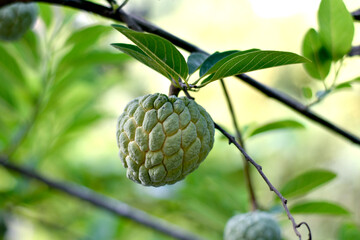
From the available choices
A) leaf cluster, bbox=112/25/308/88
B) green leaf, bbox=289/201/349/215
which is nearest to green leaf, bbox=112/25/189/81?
leaf cluster, bbox=112/25/308/88

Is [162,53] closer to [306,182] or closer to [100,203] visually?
[306,182]

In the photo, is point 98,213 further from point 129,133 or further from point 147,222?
point 129,133

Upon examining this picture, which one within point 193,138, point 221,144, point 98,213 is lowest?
point 193,138

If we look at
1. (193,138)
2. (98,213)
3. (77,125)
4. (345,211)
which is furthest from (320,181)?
(98,213)

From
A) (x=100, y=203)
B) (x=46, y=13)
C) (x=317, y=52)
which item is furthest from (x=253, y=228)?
(x=46, y=13)

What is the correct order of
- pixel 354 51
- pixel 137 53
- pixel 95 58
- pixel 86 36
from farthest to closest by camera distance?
pixel 95 58
pixel 86 36
pixel 354 51
pixel 137 53
